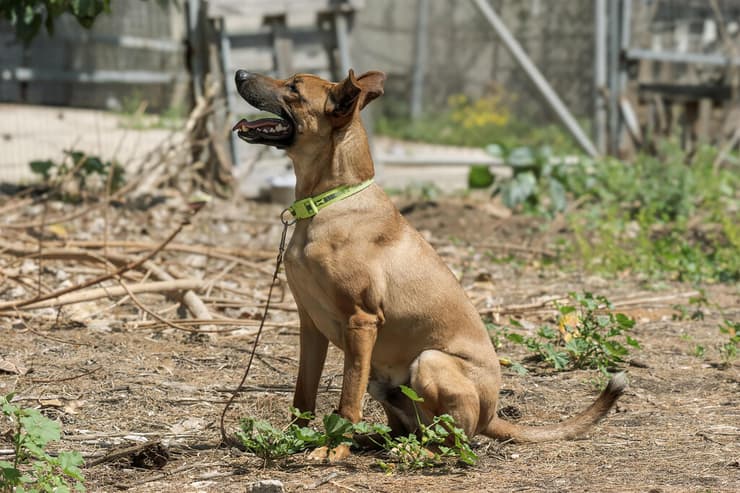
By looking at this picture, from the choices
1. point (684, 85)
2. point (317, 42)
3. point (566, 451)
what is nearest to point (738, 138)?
point (684, 85)

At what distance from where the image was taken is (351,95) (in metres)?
4.16

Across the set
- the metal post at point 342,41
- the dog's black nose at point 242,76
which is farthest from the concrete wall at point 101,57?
the dog's black nose at point 242,76

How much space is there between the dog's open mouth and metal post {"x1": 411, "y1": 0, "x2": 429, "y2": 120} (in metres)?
13.2

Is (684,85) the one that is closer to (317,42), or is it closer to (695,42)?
(695,42)

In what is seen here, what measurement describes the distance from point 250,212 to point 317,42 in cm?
223

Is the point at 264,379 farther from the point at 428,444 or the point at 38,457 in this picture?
the point at 38,457

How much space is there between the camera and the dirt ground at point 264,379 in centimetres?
397

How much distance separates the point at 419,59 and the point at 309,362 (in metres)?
13.4

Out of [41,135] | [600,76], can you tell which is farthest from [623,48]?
[41,135]

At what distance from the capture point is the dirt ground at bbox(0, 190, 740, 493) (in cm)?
397

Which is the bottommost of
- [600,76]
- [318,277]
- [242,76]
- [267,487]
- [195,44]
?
[267,487]

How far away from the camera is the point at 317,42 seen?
36.4ft

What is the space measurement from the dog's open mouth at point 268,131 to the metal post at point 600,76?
905 cm

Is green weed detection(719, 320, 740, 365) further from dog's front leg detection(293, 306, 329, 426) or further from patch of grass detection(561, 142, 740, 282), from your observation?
dog's front leg detection(293, 306, 329, 426)
